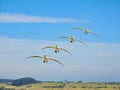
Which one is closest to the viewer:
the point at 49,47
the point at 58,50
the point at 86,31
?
the point at 49,47

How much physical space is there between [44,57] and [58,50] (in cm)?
396

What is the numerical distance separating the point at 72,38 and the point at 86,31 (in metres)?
4.16

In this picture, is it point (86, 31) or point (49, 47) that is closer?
point (49, 47)

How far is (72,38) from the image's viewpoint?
349 feet

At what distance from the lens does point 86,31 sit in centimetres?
10550

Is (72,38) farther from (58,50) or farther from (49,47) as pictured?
(49,47)

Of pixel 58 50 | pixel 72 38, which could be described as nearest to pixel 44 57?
pixel 58 50

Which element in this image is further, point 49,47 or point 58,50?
point 58,50

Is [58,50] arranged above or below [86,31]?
below

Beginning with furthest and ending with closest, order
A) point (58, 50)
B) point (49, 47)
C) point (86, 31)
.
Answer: point (86, 31) → point (58, 50) → point (49, 47)

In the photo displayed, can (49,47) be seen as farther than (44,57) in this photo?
No

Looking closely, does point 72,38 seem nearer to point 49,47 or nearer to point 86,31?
point 86,31

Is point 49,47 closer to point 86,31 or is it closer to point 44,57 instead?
point 44,57

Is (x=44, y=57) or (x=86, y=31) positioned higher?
(x=86, y=31)
